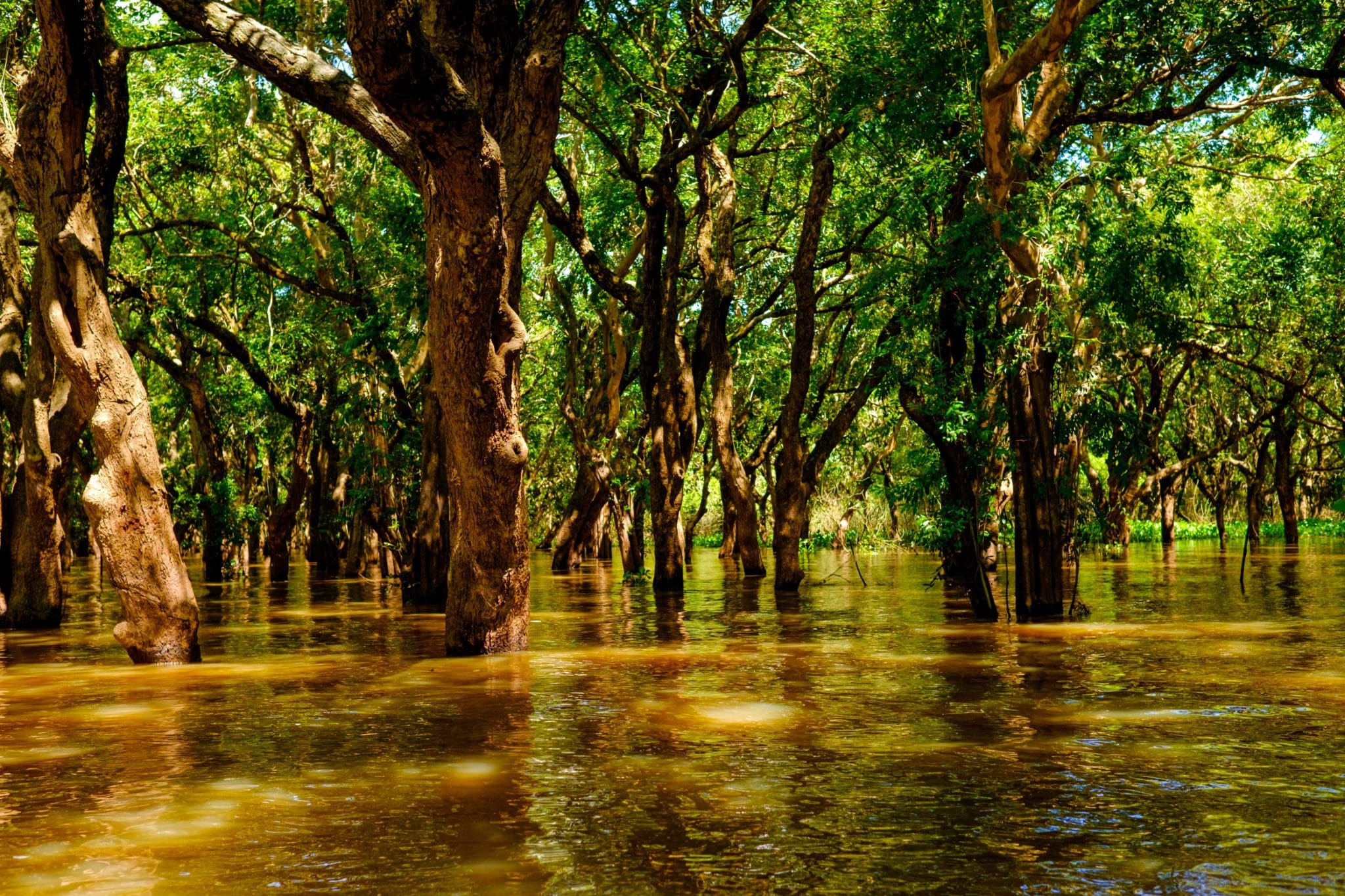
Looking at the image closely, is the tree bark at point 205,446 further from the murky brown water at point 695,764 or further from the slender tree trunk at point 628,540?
the murky brown water at point 695,764

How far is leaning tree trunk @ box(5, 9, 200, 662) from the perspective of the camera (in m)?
10.0

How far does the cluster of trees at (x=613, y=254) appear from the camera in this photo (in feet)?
33.6

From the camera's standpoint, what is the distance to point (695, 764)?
6.48 m

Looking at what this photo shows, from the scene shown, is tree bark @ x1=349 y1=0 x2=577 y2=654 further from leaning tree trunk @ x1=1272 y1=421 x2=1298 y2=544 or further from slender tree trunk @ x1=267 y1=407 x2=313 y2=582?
leaning tree trunk @ x1=1272 y1=421 x2=1298 y2=544

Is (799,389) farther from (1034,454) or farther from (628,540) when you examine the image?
(628,540)

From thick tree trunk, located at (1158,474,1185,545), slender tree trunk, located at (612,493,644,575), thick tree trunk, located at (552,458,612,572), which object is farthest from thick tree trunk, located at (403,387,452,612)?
thick tree trunk, located at (1158,474,1185,545)

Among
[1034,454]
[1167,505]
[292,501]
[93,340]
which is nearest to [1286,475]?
[1167,505]

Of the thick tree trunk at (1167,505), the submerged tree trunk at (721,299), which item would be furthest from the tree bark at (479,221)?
the thick tree trunk at (1167,505)

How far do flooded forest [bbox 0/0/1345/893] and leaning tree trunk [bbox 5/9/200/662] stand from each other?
0.14 ft

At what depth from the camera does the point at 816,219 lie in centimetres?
1942

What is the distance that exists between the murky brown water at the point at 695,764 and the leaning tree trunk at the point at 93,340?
778 mm

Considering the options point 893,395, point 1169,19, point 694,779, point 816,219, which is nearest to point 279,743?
point 694,779

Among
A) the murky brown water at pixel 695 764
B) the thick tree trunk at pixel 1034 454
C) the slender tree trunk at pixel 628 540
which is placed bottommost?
the murky brown water at pixel 695 764

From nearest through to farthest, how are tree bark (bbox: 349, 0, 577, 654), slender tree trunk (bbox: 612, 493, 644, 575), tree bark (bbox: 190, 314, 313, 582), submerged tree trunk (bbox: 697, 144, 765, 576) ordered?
1. tree bark (bbox: 349, 0, 577, 654)
2. submerged tree trunk (bbox: 697, 144, 765, 576)
3. tree bark (bbox: 190, 314, 313, 582)
4. slender tree trunk (bbox: 612, 493, 644, 575)
